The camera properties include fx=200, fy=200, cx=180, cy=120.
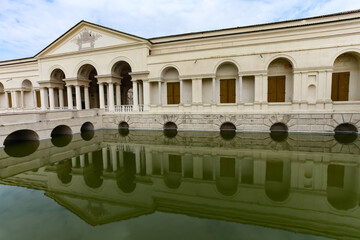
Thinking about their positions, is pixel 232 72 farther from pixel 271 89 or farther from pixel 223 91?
pixel 271 89

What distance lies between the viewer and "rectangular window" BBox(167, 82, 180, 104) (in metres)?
18.0

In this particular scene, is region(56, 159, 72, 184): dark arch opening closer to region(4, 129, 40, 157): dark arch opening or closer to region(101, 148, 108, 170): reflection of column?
region(101, 148, 108, 170): reflection of column

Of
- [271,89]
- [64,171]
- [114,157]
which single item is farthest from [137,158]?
[271,89]

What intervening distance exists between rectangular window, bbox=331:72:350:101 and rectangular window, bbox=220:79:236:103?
710 cm

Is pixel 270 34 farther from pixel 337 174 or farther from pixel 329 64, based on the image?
pixel 337 174

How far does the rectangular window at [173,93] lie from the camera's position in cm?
1795

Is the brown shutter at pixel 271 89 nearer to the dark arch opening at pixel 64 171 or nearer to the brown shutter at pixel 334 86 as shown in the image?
the brown shutter at pixel 334 86

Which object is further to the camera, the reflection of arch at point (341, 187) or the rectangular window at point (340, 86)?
the rectangular window at point (340, 86)

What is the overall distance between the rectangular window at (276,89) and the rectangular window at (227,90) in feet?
9.17

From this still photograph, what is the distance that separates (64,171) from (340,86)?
59.7ft

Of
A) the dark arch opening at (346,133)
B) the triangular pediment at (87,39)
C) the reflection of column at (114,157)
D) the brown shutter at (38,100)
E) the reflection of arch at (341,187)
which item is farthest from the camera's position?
the brown shutter at (38,100)

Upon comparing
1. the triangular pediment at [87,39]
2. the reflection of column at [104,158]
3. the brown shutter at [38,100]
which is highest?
the triangular pediment at [87,39]

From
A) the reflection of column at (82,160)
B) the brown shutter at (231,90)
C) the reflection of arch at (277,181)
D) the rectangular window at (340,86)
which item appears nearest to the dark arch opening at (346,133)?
the rectangular window at (340,86)

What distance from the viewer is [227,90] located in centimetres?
1688
